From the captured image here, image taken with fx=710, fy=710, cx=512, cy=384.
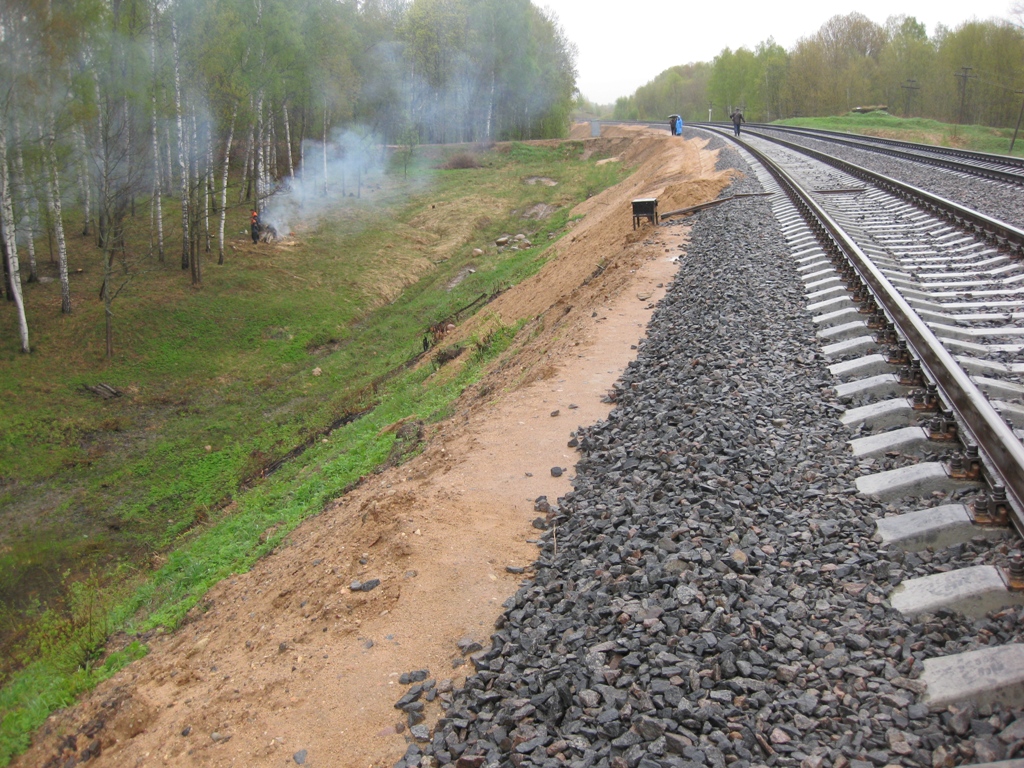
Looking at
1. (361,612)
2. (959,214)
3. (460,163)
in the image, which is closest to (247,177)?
(460,163)

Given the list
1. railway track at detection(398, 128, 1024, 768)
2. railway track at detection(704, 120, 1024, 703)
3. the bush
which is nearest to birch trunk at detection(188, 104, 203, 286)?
railway track at detection(704, 120, 1024, 703)

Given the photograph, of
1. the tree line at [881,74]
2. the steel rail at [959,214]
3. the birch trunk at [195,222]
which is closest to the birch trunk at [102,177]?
the birch trunk at [195,222]

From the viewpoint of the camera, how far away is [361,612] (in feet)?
14.5

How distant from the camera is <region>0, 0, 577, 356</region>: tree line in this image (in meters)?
17.2

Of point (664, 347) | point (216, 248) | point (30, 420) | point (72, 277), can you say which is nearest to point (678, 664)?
point (664, 347)

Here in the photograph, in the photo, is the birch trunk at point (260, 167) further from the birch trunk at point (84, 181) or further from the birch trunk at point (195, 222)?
the birch trunk at point (84, 181)

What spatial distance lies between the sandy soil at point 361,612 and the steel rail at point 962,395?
2.63m

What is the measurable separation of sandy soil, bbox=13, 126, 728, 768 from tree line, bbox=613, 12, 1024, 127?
5376cm

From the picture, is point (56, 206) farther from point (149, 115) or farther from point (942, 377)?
point (942, 377)

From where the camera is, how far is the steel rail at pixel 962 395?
370cm

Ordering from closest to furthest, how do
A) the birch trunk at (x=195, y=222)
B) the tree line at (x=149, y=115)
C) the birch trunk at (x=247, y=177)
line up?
the tree line at (x=149, y=115) < the birch trunk at (x=195, y=222) < the birch trunk at (x=247, y=177)

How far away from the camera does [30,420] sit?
14.4m

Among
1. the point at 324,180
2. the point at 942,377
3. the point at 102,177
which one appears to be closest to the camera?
the point at 942,377

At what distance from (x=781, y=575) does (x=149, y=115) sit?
22.5 m
